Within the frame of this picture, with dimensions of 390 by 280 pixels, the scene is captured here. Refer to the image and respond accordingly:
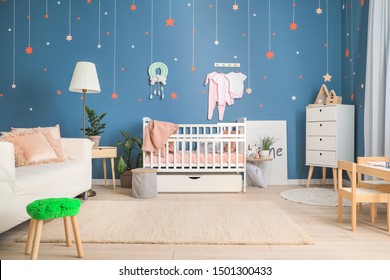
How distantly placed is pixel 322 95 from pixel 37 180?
329 cm

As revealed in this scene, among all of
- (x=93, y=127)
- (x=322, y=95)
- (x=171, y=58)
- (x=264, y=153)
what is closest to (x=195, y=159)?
(x=264, y=153)

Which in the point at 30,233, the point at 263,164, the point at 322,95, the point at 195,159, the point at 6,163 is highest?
the point at 322,95

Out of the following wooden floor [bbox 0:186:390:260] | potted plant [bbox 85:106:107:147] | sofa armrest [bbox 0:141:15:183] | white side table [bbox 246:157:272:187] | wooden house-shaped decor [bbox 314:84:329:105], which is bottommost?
wooden floor [bbox 0:186:390:260]

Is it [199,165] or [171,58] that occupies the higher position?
[171,58]

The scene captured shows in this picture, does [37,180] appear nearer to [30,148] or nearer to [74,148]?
[30,148]

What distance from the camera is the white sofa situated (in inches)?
67.2

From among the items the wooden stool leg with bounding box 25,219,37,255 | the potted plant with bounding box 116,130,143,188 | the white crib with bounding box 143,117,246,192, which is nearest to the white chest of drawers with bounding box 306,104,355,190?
the white crib with bounding box 143,117,246,192

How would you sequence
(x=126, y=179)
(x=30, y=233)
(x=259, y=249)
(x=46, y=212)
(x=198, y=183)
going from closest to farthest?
(x=46, y=212)
(x=30, y=233)
(x=259, y=249)
(x=198, y=183)
(x=126, y=179)

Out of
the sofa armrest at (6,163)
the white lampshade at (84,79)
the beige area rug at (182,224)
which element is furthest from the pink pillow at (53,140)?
the sofa armrest at (6,163)

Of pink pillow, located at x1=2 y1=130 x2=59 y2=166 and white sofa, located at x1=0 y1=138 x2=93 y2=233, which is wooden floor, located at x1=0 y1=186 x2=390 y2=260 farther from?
pink pillow, located at x1=2 y1=130 x2=59 y2=166

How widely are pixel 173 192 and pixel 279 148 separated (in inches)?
59.0

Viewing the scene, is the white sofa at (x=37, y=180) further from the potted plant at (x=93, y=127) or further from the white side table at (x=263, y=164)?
the white side table at (x=263, y=164)

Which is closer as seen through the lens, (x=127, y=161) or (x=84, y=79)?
(x=84, y=79)

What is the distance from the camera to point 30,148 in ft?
8.17
